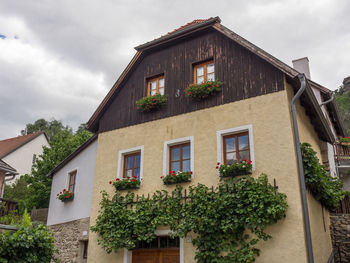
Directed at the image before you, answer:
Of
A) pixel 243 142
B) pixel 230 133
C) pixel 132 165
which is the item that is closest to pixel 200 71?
pixel 230 133

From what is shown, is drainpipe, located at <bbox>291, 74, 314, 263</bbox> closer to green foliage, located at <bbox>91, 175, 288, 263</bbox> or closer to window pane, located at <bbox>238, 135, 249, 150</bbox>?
green foliage, located at <bbox>91, 175, 288, 263</bbox>

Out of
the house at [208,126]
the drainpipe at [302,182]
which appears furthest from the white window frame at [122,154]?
the drainpipe at [302,182]

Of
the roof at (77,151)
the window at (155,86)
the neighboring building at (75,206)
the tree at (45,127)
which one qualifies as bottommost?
the neighboring building at (75,206)

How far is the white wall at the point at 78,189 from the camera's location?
13191 millimetres

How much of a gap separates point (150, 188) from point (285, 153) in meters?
4.04

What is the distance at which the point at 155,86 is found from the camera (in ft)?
40.2

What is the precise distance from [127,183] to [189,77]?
12.4 ft

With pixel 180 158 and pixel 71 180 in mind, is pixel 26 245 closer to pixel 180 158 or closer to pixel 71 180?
pixel 180 158

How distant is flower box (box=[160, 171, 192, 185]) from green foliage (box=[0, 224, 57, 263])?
3.36 meters

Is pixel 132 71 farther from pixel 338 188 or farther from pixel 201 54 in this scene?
pixel 338 188

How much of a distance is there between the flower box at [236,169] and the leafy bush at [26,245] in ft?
15.2

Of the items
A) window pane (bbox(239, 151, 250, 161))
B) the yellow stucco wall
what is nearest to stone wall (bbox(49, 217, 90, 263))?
window pane (bbox(239, 151, 250, 161))

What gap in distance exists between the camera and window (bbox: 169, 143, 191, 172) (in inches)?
415

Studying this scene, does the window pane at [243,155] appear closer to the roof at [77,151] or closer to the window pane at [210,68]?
the window pane at [210,68]
